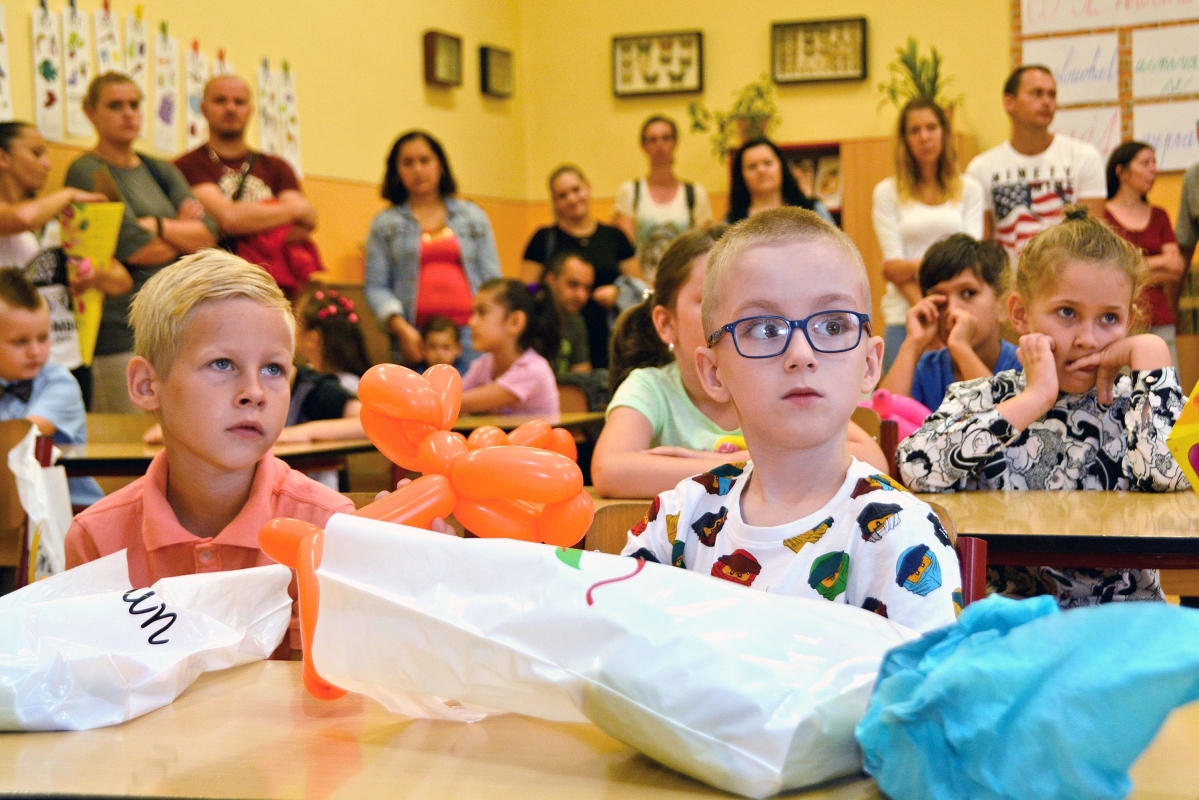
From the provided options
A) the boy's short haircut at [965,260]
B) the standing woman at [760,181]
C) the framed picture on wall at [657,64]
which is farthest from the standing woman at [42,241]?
the framed picture on wall at [657,64]

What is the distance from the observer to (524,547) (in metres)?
0.86

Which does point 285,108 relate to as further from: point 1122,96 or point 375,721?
point 375,721

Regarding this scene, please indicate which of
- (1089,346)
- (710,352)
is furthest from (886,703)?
(1089,346)

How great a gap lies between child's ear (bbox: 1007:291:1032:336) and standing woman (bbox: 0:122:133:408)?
3.27 meters

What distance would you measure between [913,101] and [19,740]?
16.5 feet

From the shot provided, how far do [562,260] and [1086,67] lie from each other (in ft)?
12.3

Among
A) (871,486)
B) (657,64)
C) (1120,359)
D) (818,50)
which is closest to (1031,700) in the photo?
(871,486)

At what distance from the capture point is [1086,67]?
24.3 feet

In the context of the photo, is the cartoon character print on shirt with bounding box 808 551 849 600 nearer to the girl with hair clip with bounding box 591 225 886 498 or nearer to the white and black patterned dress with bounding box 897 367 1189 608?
the girl with hair clip with bounding box 591 225 886 498

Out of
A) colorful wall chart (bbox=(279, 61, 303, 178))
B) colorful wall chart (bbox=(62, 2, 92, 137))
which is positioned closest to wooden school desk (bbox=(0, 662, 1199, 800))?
colorful wall chart (bbox=(62, 2, 92, 137))

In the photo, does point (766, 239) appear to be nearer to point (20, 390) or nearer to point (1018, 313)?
point (1018, 313)

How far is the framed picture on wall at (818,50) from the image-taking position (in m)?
8.05

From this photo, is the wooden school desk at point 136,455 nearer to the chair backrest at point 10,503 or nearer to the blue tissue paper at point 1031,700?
the chair backrest at point 10,503

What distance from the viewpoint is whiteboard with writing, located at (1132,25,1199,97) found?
7.25 meters
